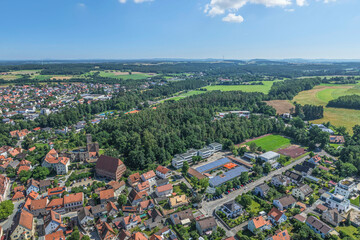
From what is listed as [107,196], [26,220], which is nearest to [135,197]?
[107,196]

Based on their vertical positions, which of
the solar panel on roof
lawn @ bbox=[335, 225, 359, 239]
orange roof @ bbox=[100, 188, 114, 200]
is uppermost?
orange roof @ bbox=[100, 188, 114, 200]

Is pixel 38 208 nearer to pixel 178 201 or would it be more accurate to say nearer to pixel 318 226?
pixel 178 201

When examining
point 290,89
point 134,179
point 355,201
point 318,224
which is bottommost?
point 355,201

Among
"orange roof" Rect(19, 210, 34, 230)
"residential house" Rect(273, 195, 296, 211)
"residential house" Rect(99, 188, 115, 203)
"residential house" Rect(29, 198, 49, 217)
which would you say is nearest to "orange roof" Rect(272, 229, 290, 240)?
"residential house" Rect(273, 195, 296, 211)

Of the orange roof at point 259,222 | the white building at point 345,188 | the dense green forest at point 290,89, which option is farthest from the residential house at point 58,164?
the dense green forest at point 290,89

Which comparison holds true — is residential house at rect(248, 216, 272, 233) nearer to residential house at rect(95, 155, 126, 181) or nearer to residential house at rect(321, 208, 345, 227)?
residential house at rect(321, 208, 345, 227)

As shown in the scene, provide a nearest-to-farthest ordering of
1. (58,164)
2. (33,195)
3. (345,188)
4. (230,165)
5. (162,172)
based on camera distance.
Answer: (33,195)
(345,188)
(162,172)
(58,164)
(230,165)
